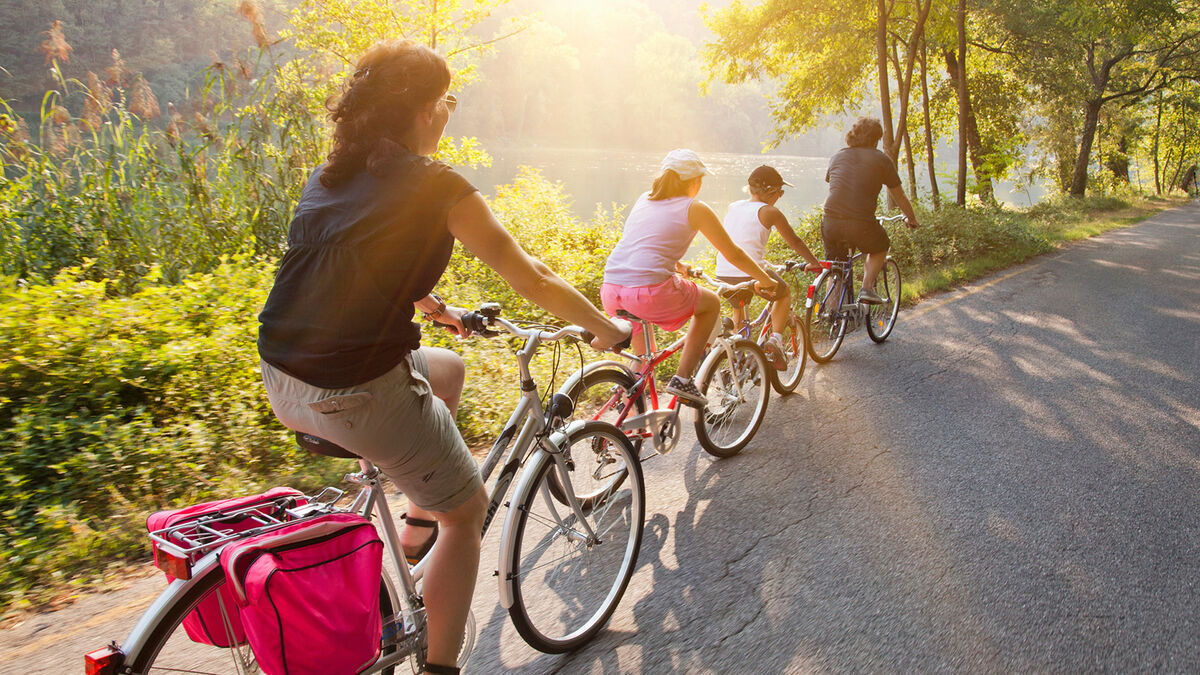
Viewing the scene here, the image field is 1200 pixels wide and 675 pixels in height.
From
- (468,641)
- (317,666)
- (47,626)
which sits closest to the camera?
(317,666)

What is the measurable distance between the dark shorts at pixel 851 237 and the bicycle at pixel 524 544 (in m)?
4.38

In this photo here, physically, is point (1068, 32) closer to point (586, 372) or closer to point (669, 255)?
point (669, 255)

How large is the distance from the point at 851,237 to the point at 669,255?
3.36 meters

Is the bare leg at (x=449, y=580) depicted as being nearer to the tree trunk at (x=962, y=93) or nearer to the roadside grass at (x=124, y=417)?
the roadside grass at (x=124, y=417)

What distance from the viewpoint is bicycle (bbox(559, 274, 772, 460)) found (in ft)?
11.4

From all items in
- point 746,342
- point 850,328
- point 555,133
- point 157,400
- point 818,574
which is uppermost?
point 555,133

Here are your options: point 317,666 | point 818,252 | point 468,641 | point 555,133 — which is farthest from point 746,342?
point 555,133

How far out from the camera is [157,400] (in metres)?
3.79

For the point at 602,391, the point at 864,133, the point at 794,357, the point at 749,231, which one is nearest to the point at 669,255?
the point at 602,391

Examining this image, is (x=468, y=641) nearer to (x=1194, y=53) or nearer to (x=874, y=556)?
(x=874, y=556)

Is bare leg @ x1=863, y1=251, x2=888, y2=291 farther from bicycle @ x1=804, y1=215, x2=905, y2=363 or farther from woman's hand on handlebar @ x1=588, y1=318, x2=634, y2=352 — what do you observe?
woman's hand on handlebar @ x1=588, y1=318, x2=634, y2=352

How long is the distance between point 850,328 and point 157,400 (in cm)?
584

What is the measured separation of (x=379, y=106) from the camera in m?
1.78

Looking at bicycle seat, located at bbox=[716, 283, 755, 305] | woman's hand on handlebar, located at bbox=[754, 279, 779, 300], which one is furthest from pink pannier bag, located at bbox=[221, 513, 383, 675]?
woman's hand on handlebar, located at bbox=[754, 279, 779, 300]
